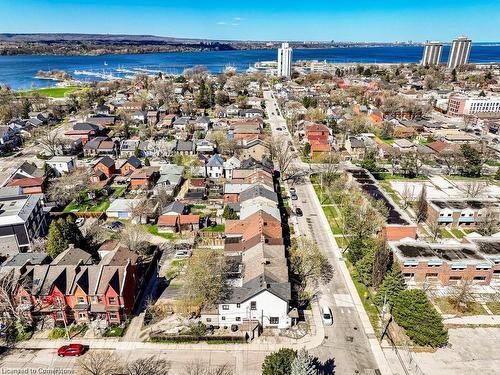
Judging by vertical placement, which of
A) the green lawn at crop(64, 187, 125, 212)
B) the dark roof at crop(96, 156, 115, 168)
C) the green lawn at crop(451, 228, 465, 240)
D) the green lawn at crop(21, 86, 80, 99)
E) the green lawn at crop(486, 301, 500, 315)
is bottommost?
the green lawn at crop(486, 301, 500, 315)

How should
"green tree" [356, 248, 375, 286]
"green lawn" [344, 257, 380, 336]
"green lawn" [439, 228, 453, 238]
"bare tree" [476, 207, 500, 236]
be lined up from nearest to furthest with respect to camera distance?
"green lawn" [344, 257, 380, 336], "green tree" [356, 248, 375, 286], "bare tree" [476, 207, 500, 236], "green lawn" [439, 228, 453, 238]

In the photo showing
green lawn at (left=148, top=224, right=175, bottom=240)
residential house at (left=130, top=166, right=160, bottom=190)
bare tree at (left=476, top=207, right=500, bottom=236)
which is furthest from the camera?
residential house at (left=130, top=166, right=160, bottom=190)

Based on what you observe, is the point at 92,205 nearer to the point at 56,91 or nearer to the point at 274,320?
the point at 274,320

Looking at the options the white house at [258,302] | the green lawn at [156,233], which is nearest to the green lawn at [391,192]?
the white house at [258,302]

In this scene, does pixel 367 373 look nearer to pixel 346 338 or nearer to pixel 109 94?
pixel 346 338

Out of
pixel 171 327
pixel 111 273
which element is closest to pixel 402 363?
pixel 171 327

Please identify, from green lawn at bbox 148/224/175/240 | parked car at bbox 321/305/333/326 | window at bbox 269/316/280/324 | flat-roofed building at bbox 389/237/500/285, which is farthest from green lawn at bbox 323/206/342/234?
green lawn at bbox 148/224/175/240

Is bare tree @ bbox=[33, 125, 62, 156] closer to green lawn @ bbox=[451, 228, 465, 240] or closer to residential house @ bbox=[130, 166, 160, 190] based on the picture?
residential house @ bbox=[130, 166, 160, 190]
